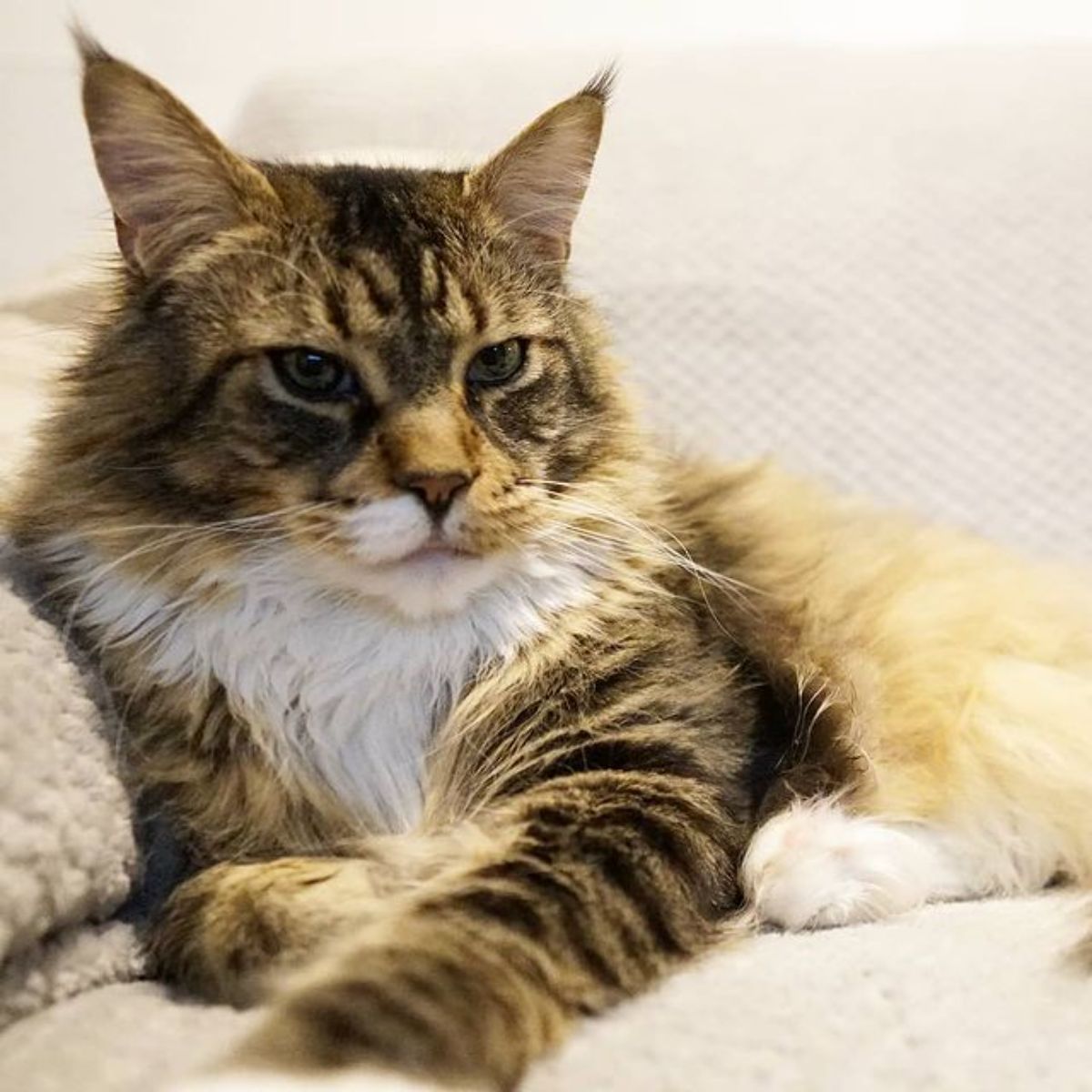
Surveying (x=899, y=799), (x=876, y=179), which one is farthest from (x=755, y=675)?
(x=876, y=179)

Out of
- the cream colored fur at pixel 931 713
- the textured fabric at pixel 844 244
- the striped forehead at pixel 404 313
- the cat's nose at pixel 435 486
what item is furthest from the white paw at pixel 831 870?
the textured fabric at pixel 844 244

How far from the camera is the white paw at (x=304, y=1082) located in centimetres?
77

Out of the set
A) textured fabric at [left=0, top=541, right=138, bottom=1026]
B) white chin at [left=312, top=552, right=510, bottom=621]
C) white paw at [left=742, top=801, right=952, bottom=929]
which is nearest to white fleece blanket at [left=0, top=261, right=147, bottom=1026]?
textured fabric at [left=0, top=541, right=138, bottom=1026]

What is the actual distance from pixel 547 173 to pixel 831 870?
0.71 m

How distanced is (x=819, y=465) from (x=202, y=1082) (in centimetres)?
133

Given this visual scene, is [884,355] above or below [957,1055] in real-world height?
above

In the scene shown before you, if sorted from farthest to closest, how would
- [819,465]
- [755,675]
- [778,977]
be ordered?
[819,465] → [755,675] → [778,977]

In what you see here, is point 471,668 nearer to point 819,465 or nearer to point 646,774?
point 646,774

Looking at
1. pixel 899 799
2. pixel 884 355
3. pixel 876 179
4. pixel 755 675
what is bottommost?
pixel 899 799

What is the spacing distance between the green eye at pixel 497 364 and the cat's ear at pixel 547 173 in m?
0.14

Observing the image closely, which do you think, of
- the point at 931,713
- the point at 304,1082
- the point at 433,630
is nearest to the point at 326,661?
the point at 433,630

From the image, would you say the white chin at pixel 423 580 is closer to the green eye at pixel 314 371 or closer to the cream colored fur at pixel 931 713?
the green eye at pixel 314 371

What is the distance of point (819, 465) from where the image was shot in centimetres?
188

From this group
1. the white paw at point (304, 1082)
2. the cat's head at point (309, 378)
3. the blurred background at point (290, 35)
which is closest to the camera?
the white paw at point (304, 1082)
